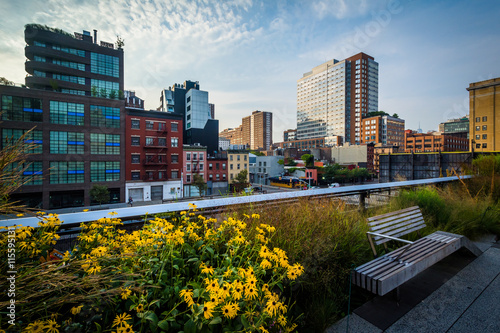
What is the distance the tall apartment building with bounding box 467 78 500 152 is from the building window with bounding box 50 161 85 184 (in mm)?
82404

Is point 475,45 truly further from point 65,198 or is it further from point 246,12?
point 65,198

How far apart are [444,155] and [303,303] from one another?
32.8m

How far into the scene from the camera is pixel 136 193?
36406 mm

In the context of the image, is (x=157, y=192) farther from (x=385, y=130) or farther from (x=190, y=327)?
(x=385, y=130)

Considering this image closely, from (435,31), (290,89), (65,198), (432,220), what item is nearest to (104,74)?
(65,198)

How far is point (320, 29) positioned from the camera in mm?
9203

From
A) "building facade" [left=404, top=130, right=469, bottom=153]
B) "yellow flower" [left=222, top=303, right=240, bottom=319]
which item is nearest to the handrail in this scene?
"yellow flower" [left=222, top=303, right=240, bottom=319]

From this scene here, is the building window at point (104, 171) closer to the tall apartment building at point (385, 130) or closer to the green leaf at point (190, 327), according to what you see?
the green leaf at point (190, 327)

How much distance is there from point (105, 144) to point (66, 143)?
186 inches

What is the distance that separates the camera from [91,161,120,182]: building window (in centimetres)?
3272

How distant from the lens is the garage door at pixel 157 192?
37938mm

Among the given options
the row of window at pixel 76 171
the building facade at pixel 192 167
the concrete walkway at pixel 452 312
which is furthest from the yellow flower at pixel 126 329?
the building facade at pixel 192 167

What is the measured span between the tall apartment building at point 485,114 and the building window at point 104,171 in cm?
7846

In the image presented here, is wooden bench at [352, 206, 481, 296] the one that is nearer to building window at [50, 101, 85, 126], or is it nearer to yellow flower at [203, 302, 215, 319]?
yellow flower at [203, 302, 215, 319]
